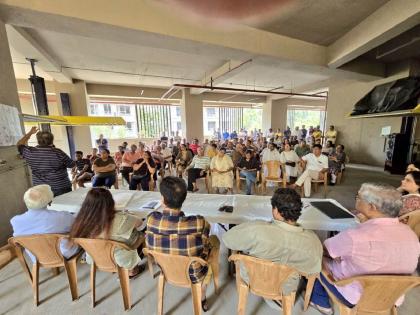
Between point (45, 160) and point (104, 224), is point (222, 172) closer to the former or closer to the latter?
point (104, 224)

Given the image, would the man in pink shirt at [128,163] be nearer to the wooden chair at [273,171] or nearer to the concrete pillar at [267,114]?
the wooden chair at [273,171]

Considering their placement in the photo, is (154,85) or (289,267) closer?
(289,267)

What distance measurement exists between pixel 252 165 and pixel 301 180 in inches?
39.9

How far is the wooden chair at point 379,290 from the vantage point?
1.01m

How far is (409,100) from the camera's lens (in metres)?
5.03

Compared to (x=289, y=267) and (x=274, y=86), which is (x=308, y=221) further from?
(x=274, y=86)

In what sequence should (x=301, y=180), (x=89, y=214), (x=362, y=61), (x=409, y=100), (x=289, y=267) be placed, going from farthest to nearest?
(x=362, y=61) < (x=409, y=100) < (x=301, y=180) < (x=89, y=214) < (x=289, y=267)

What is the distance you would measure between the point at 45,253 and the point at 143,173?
251 centimetres

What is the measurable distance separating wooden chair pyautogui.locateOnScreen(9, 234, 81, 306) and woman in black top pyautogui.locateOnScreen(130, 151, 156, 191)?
2336mm

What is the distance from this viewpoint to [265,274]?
47.1 inches

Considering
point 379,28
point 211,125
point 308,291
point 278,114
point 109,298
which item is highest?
point 379,28

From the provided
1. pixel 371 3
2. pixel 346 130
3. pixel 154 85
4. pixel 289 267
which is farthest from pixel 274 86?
pixel 289 267

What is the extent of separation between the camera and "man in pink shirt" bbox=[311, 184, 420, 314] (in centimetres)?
108

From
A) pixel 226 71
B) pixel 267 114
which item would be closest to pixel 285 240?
pixel 226 71
